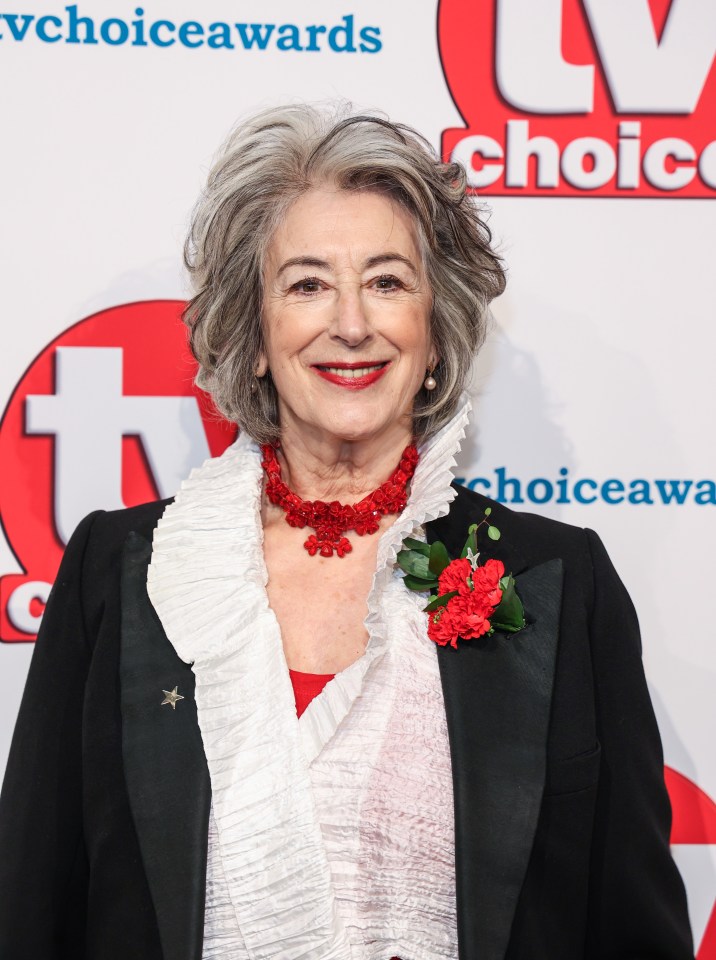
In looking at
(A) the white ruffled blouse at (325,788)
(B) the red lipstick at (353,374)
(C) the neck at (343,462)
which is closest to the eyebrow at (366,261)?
(B) the red lipstick at (353,374)

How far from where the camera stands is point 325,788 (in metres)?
1.61

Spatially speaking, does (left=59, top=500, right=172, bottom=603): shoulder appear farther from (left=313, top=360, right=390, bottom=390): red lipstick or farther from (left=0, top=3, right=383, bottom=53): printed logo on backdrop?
(left=0, top=3, right=383, bottom=53): printed logo on backdrop

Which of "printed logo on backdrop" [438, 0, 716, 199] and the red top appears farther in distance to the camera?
"printed logo on backdrop" [438, 0, 716, 199]

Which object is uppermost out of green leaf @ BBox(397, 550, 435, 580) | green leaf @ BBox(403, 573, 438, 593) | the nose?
the nose

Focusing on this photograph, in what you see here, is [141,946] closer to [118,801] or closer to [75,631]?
[118,801]

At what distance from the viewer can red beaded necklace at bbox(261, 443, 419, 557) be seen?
6.12 feet

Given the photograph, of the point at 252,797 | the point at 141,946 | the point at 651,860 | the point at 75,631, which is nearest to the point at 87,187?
the point at 75,631

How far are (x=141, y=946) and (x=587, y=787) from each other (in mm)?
693

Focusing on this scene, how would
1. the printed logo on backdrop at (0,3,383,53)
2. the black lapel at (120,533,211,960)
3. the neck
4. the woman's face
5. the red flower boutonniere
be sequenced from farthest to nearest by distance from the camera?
the printed logo on backdrop at (0,3,383,53) < the neck < the woman's face < the red flower boutonniere < the black lapel at (120,533,211,960)

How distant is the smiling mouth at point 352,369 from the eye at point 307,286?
12 centimetres

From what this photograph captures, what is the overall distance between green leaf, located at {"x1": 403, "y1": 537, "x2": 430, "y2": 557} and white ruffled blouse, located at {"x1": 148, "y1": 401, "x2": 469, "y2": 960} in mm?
32

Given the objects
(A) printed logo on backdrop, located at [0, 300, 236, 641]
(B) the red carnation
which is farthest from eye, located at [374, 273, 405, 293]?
(A) printed logo on backdrop, located at [0, 300, 236, 641]

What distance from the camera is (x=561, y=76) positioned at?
2193mm

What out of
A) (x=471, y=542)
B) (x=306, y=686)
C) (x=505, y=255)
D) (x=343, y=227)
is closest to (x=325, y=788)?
(x=306, y=686)
